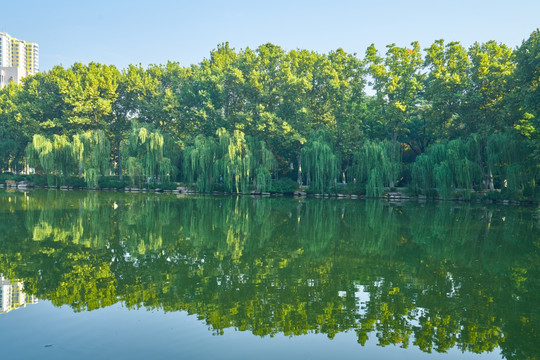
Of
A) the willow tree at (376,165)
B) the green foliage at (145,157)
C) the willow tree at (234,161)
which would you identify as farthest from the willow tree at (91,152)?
the willow tree at (376,165)

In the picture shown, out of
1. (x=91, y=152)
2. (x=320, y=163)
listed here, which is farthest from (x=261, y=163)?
(x=91, y=152)

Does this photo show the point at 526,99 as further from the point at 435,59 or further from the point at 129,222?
the point at 129,222

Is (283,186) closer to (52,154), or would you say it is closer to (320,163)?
(320,163)

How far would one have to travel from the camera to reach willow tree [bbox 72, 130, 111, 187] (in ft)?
132

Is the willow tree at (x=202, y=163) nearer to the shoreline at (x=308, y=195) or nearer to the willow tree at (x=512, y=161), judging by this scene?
the shoreline at (x=308, y=195)

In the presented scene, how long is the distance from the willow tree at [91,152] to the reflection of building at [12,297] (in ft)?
107

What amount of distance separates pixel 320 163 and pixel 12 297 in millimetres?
30707

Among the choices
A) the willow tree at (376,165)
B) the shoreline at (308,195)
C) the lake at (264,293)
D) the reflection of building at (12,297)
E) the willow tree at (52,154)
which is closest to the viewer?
the lake at (264,293)

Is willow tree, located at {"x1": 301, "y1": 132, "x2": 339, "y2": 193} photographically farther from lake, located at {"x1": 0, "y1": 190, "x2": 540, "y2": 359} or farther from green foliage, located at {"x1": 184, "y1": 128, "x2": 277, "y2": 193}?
lake, located at {"x1": 0, "y1": 190, "x2": 540, "y2": 359}

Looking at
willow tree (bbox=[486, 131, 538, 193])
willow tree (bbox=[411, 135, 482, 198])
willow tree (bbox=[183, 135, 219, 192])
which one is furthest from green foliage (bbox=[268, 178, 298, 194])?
willow tree (bbox=[486, 131, 538, 193])

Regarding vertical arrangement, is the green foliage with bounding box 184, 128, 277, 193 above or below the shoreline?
above

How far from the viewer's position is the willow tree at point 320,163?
37.5m

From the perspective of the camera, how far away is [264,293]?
346 inches

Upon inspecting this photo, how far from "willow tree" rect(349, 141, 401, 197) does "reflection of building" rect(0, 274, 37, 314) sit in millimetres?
29871
